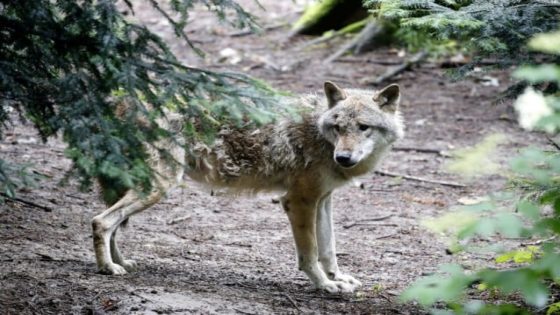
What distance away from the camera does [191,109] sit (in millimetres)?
4254

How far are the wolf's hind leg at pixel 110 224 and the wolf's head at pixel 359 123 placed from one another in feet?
5.46

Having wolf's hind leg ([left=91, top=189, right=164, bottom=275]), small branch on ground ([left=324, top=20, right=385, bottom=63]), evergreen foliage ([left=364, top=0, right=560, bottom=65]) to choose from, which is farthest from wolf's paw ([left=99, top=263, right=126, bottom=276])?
small branch on ground ([left=324, top=20, right=385, bottom=63])

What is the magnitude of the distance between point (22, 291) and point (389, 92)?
3.68 metres

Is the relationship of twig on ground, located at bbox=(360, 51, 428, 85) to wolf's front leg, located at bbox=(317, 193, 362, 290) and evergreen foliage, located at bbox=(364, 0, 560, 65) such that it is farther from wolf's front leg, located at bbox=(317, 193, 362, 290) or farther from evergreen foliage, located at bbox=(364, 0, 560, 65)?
evergreen foliage, located at bbox=(364, 0, 560, 65)

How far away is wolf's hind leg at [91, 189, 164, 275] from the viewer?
605 centimetres

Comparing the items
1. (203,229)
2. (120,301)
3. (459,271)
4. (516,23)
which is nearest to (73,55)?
(120,301)

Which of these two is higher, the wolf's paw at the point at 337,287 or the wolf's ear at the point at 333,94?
the wolf's ear at the point at 333,94

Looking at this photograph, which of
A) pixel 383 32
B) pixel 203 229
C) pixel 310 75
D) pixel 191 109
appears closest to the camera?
pixel 191 109

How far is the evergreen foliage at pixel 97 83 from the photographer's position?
3.93 meters

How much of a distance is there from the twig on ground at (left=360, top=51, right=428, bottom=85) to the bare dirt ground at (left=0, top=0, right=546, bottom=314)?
0.98 metres

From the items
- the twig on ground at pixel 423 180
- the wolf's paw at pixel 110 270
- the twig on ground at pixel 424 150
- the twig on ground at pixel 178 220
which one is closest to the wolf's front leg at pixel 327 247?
the wolf's paw at pixel 110 270

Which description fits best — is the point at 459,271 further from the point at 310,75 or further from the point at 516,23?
the point at 310,75

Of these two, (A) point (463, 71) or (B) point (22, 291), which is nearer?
(B) point (22, 291)

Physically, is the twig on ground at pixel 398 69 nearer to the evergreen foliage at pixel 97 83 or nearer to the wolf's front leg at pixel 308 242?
the wolf's front leg at pixel 308 242
